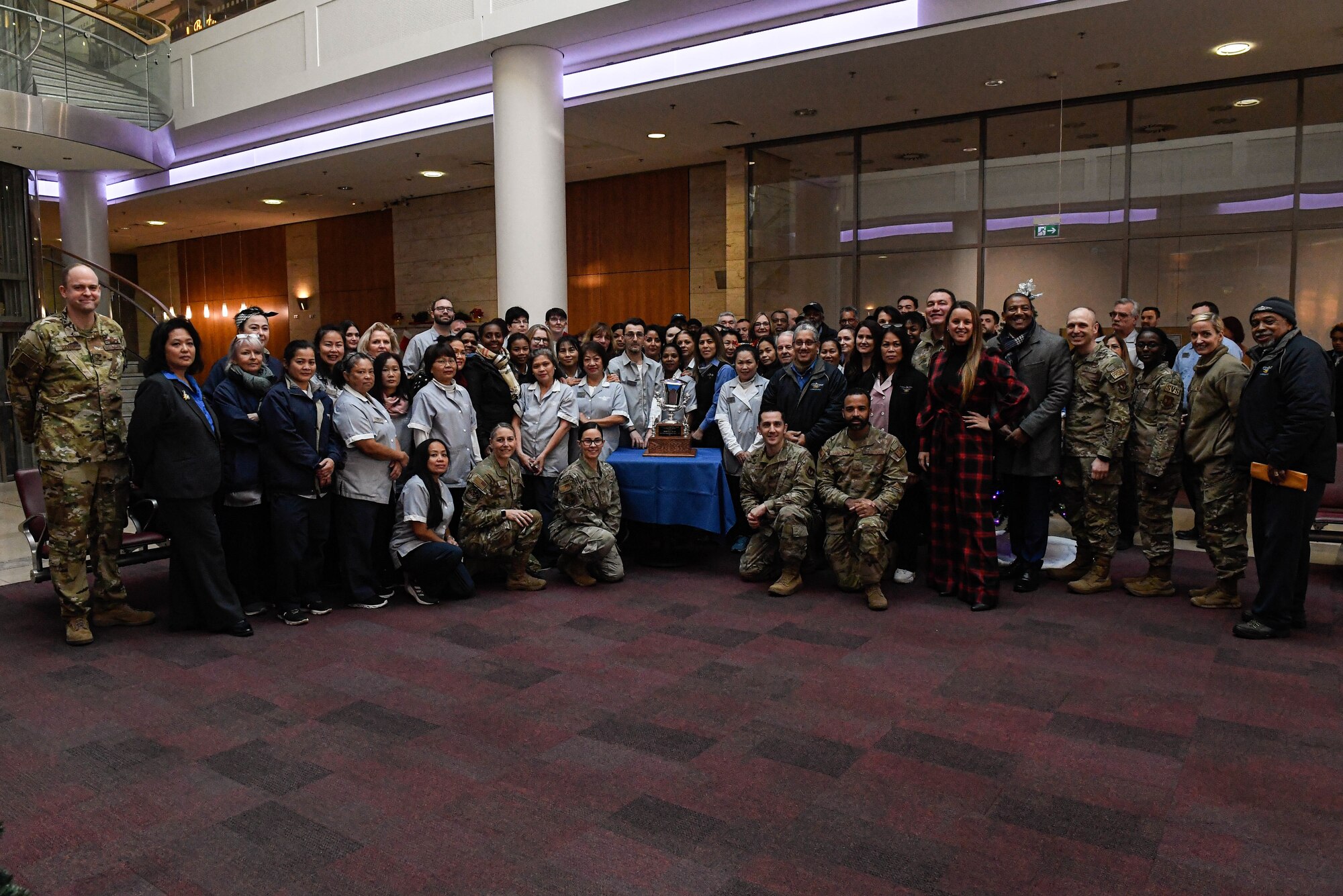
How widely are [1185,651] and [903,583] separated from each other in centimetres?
183

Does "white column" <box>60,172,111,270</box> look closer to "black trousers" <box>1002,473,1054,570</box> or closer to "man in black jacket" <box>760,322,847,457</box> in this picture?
"man in black jacket" <box>760,322,847,457</box>

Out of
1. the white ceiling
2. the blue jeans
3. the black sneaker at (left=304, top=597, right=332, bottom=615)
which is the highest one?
the white ceiling

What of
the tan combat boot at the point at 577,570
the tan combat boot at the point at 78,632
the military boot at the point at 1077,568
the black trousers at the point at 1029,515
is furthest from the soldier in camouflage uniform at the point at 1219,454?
the tan combat boot at the point at 78,632

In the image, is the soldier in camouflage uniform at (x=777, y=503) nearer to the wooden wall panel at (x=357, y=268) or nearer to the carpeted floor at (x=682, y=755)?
the carpeted floor at (x=682, y=755)

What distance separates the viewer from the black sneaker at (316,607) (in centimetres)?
561

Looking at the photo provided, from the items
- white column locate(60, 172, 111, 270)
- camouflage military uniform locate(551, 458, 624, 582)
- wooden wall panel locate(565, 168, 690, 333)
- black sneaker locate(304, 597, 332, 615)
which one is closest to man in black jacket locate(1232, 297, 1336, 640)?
camouflage military uniform locate(551, 458, 624, 582)

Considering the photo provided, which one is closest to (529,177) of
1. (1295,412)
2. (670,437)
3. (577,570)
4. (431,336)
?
(431,336)

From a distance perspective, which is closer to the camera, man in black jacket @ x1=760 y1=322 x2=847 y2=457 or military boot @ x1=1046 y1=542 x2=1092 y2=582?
military boot @ x1=1046 y1=542 x2=1092 y2=582

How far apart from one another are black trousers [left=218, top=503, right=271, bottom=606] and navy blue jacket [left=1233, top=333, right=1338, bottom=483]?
18.5ft

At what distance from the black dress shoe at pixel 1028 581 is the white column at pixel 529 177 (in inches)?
207

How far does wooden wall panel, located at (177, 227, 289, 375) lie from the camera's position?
21375 millimetres

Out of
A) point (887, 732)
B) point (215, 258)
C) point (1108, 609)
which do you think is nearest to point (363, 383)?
point (887, 732)

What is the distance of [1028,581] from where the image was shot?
5.96 meters

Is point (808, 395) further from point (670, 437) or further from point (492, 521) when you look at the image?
point (492, 521)
